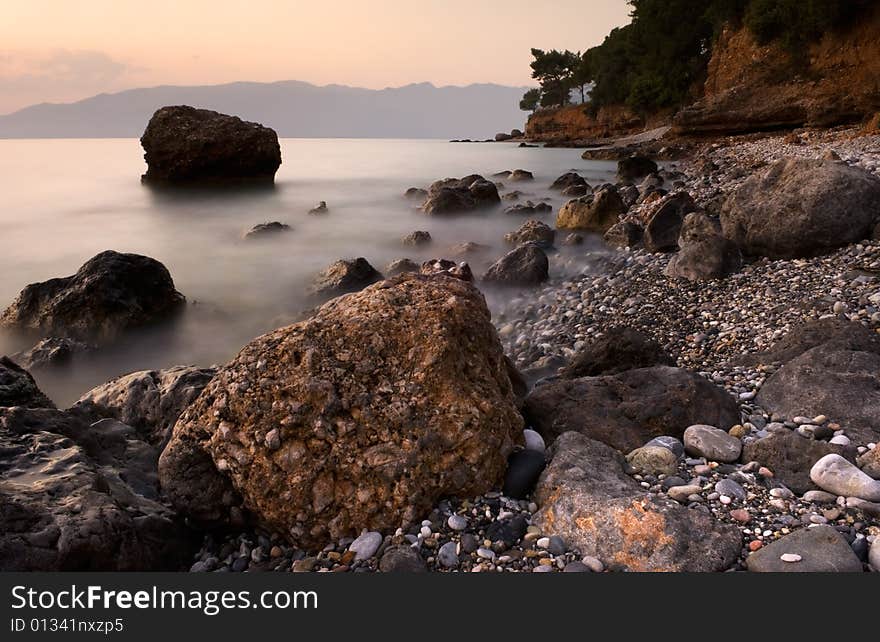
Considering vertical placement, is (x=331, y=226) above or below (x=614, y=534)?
above

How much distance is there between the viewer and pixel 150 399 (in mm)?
4852

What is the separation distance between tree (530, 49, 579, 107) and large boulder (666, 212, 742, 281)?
8235cm

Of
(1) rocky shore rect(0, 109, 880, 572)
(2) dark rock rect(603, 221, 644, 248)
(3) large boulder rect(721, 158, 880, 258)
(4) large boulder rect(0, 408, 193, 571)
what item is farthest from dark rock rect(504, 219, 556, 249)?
(4) large boulder rect(0, 408, 193, 571)

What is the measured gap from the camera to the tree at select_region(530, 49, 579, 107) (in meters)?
83.4

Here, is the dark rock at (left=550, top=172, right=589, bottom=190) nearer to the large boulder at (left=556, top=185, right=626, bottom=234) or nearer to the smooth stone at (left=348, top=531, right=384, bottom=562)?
the large boulder at (left=556, top=185, right=626, bottom=234)

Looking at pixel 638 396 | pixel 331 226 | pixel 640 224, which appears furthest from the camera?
pixel 331 226

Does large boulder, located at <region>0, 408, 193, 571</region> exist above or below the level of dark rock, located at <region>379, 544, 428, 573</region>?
above

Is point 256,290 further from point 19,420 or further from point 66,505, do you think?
point 66,505

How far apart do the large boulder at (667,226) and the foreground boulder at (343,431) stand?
7.28 metres

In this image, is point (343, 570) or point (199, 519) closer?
point (343, 570)

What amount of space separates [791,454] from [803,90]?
34.8 m

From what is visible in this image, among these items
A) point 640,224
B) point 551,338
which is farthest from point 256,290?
point 640,224

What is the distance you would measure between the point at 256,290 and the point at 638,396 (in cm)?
823

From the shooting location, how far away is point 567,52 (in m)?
85.0
